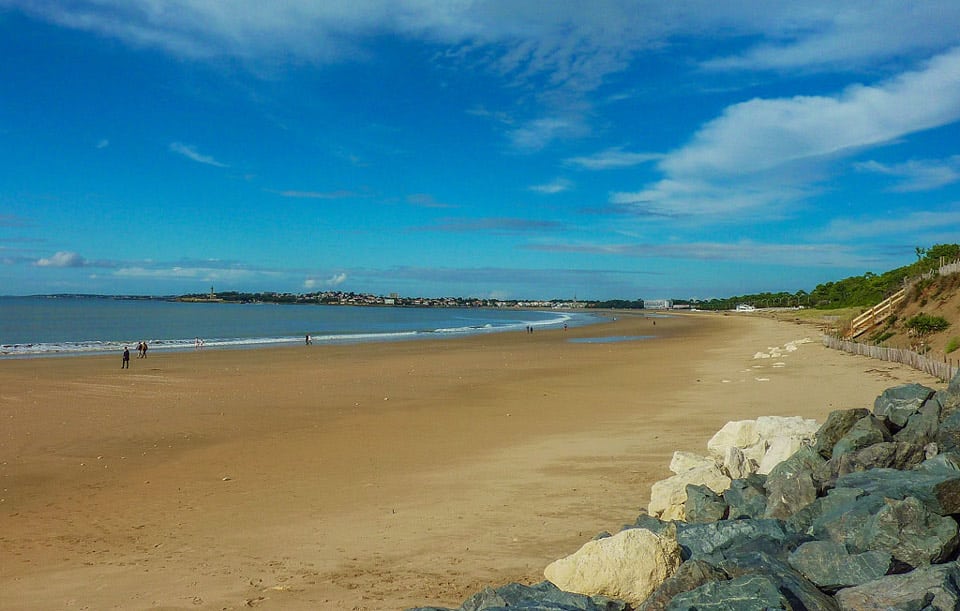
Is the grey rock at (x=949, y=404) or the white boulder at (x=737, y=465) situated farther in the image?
the white boulder at (x=737, y=465)

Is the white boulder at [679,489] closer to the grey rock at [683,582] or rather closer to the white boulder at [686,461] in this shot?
the white boulder at [686,461]

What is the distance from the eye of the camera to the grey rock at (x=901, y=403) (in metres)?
8.72

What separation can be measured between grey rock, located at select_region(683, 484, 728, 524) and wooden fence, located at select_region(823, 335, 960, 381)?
424 inches

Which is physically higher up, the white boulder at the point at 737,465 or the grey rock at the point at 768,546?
the grey rock at the point at 768,546

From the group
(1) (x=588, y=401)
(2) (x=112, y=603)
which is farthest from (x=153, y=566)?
(1) (x=588, y=401)

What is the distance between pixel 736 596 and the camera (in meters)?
4.52

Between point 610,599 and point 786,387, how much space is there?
16840 mm

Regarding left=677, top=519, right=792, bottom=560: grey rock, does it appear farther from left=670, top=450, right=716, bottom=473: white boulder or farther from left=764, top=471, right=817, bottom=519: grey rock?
left=670, top=450, right=716, bottom=473: white boulder

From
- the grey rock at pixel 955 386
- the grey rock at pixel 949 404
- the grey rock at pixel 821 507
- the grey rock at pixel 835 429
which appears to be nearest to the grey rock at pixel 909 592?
the grey rock at pixel 821 507

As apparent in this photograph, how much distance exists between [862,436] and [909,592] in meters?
3.87

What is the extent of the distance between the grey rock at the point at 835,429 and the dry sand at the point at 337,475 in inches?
94.4

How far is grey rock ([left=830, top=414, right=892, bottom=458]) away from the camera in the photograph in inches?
309

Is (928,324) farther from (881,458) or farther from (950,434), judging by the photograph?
(881,458)

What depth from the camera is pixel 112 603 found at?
669 cm
